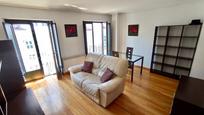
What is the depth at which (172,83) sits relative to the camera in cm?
333

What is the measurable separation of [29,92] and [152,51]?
4.08m

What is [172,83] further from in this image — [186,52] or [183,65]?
[186,52]

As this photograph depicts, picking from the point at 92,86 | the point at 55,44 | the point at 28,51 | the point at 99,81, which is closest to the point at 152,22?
the point at 99,81

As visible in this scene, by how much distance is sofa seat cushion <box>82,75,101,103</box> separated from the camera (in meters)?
2.35

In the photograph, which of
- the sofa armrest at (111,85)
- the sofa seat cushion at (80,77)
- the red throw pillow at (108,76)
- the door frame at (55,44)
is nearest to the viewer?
the sofa armrest at (111,85)

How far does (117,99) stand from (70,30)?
3.09m

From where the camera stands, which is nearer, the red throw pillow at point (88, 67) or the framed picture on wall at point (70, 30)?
the red throw pillow at point (88, 67)

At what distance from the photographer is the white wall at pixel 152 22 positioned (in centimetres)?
205

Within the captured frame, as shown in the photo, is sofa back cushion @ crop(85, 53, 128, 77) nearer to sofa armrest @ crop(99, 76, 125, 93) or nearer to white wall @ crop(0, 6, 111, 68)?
sofa armrest @ crop(99, 76, 125, 93)

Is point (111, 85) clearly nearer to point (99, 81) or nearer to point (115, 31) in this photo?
point (99, 81)

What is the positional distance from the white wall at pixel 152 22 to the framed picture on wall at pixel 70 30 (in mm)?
2284

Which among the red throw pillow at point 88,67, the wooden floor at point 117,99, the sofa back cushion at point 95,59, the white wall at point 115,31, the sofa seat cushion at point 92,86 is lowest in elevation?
the wooden floor at point 117,99

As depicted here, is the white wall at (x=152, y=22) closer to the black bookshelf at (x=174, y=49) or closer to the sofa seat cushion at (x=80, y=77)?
the black bookshelf at (x=174, y=49)

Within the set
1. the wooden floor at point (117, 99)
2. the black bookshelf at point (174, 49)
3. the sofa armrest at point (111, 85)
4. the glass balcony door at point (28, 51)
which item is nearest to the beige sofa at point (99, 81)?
the sofa armrest at point (111, 85)
